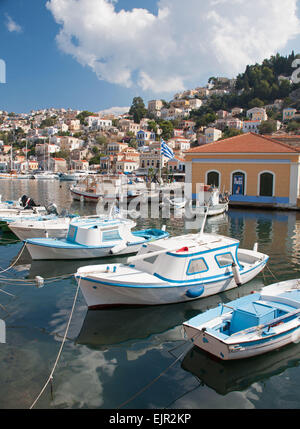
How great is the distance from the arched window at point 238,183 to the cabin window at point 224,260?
871 inches

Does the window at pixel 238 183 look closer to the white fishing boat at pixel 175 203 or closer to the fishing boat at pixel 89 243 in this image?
the white fishing boat at pixel 175 203

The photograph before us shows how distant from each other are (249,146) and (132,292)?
2595 cm

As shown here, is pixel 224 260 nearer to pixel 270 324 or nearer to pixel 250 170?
pixel 270 324

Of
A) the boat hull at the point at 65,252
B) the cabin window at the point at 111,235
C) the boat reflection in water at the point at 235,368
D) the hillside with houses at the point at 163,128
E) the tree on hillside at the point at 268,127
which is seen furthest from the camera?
the hillside with houses at the point at 163,128

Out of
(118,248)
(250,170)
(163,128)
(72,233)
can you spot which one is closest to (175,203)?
(250,170)

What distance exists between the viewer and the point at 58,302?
9.16 m

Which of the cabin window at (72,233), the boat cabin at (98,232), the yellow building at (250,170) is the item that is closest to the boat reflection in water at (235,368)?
the boat cabin at (98,232)

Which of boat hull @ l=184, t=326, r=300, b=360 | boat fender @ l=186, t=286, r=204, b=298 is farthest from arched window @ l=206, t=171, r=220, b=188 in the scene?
boat hull @ l=184, t=326, r=300, b=360

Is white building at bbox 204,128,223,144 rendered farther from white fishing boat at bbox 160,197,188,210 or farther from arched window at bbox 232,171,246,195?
white fishing boat at bbox 160,197,188,210

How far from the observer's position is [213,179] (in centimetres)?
3203

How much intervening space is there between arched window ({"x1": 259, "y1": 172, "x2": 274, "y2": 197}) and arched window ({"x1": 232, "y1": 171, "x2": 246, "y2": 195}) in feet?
5.18

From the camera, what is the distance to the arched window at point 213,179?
104 ft

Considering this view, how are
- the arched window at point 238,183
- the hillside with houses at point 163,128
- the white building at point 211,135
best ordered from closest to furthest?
1. the arched window at point 238,183
2. the hillside with houses at point 163,128
3. the white building at point 211,135

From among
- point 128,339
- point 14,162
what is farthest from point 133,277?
point 14,162
